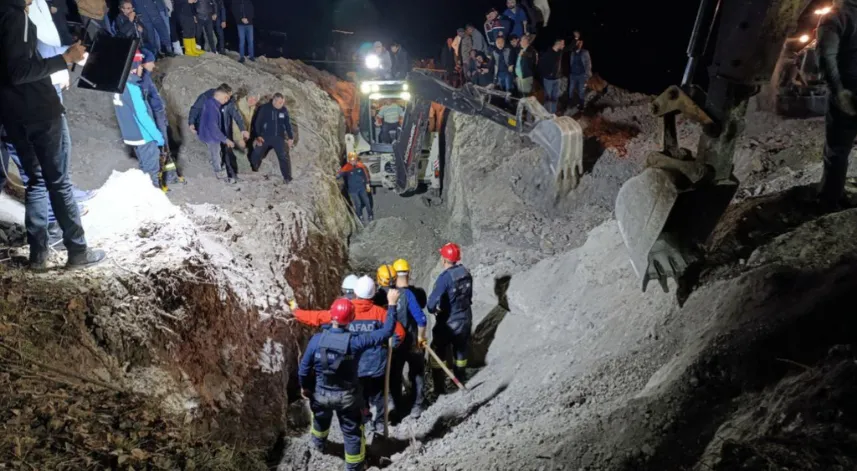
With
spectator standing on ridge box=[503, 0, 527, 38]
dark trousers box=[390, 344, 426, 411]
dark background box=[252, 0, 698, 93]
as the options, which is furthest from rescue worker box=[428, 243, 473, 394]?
dark background box=[252, 0, 698, 93]

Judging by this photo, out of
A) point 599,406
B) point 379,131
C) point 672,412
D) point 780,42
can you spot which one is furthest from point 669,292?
point 379,131

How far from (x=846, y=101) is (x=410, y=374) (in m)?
5.49

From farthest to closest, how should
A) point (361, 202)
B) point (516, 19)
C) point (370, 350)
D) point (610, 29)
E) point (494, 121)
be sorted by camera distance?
point (610, 29)
point (516, 19)
point (361, 202)
point (494, 121)
point (370, 350)

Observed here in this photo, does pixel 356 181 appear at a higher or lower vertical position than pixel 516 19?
lower

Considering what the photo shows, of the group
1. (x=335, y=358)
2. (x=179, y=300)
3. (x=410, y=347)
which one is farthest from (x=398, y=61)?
(x=335, y=358)

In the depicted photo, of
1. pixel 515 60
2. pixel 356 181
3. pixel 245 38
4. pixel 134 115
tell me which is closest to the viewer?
pixel 134 115

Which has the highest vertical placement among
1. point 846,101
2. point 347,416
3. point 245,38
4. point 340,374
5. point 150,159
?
point 245,38

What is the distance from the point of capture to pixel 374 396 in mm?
6586

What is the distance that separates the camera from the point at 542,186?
10.4 metres

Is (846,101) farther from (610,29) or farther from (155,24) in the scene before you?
(610,29)

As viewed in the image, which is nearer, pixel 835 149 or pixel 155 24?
pixel 835 149

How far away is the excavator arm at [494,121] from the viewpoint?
962cm

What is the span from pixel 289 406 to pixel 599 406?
405cm

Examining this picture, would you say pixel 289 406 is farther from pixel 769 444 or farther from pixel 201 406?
pixel 769 444
